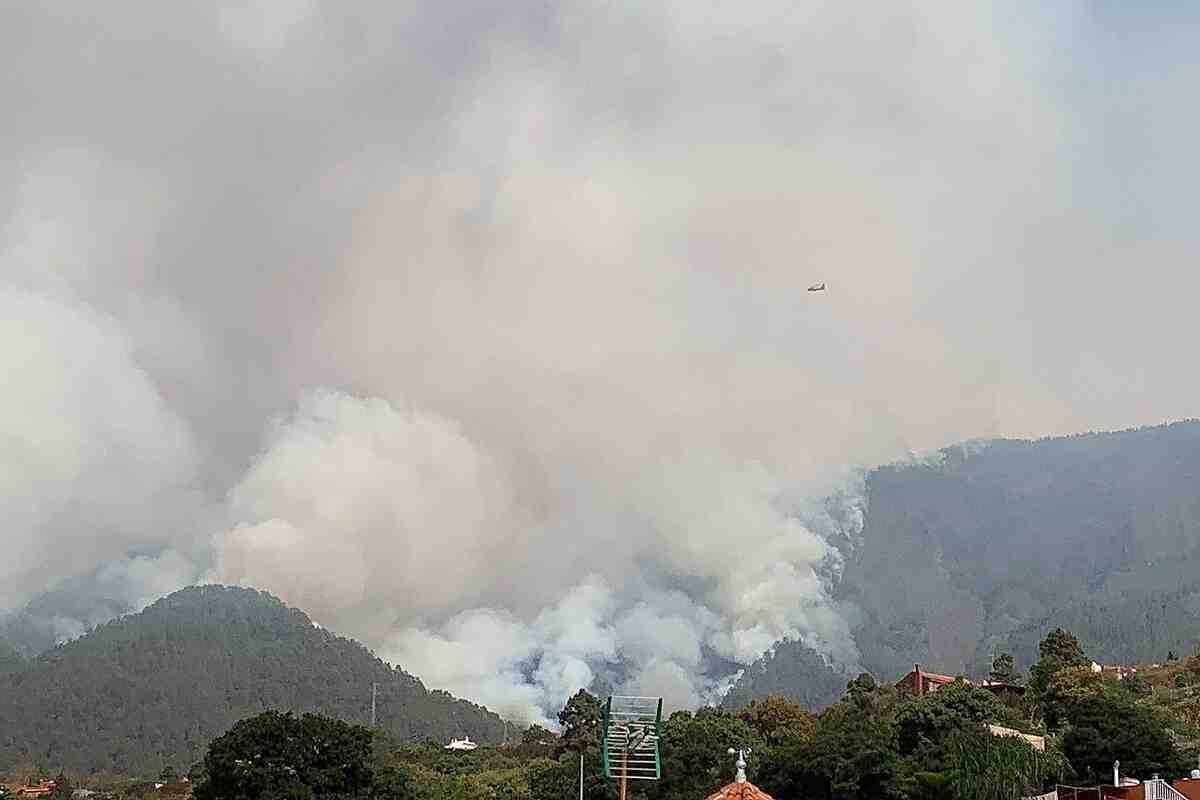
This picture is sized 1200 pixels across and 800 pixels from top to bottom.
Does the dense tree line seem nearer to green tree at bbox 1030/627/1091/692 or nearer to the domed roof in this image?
green tree at bbox 1030/627/1091/692

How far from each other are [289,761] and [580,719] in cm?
3508

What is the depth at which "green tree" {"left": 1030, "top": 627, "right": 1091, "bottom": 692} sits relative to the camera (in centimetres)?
8756

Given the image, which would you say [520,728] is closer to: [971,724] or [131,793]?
[131,793]

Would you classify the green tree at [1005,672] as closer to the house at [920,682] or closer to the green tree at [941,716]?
the house at [920,682]

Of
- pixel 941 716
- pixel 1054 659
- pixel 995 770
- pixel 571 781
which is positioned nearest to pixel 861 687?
pixel 1054 659

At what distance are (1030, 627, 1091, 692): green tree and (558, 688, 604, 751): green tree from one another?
29022 mm

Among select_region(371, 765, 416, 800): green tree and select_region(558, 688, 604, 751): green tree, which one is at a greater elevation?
select_region(558, 688, 604, 751): green tree

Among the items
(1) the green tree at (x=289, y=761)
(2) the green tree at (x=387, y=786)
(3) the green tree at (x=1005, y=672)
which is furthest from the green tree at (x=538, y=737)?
(1) the green tree at (x=289, y=761)

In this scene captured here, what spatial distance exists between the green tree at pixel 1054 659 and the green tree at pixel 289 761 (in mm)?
47154

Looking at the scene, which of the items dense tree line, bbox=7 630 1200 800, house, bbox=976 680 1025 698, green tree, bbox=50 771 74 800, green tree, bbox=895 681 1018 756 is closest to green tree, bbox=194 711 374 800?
dense tree line, bbox=7 630 1200 800

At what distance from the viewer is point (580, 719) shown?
90.5 metres

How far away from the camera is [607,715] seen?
2225 cm

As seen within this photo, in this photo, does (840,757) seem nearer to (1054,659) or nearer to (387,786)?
(387,786)

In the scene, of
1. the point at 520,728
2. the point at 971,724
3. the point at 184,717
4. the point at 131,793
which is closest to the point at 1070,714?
the point at 971,724
